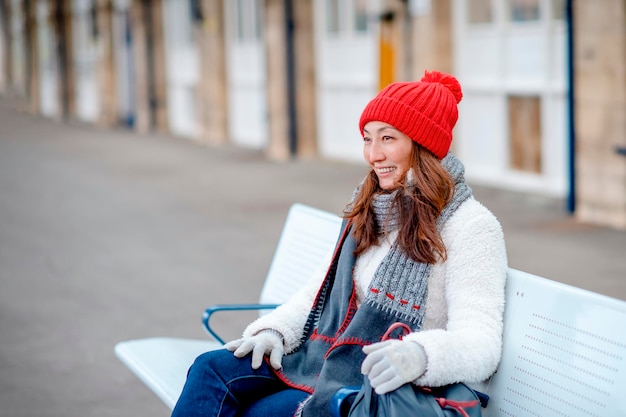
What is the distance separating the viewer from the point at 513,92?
38.7 feet

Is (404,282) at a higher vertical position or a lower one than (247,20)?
lower

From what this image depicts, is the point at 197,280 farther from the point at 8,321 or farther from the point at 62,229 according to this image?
the point at 62,229

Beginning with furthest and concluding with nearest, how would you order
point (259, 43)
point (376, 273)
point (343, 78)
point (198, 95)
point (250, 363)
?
1. point (198, 95)
2. point (259, 43)
3. point (343, 78)
4. point (250, 363)
5. point (376, 273)

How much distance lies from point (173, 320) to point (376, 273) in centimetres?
391

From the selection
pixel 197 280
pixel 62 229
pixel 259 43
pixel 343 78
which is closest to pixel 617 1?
pixel 197 280

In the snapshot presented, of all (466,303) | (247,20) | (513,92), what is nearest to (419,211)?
(466,303)

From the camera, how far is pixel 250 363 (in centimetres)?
322

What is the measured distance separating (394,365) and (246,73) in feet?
57.1

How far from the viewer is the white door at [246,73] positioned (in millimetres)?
19125

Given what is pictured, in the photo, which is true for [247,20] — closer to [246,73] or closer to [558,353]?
[246,73]

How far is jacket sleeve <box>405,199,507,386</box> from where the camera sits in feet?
8.89

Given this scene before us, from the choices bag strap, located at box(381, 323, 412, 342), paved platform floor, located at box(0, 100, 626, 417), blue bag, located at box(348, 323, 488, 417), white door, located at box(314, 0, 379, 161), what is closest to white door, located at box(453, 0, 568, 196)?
paved platform floor, located at box(0, 100, 626, 417)

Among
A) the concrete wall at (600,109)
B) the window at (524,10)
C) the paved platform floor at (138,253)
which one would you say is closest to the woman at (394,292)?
the paved platform floor at (138,253)

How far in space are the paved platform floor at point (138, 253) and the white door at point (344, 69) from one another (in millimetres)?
675
